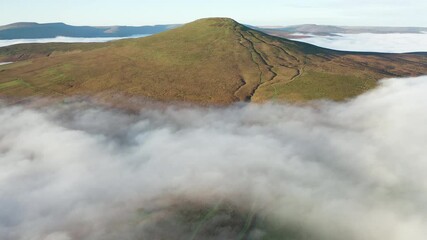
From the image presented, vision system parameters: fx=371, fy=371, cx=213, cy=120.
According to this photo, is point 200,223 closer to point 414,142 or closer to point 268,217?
point 268,217

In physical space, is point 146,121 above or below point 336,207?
above

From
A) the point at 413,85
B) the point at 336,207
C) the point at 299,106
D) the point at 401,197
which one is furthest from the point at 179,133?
the point at 413,85

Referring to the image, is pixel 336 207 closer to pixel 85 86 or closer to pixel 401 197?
pixel 401 197

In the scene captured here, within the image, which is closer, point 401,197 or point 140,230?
point 140,230

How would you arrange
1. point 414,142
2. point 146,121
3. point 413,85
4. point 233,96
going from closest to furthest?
1. point 414,142
2. point 146,121
3. point 233,96
4. point 413,85

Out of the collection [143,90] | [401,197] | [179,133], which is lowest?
[401,197]

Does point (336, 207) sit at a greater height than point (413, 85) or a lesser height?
lesser

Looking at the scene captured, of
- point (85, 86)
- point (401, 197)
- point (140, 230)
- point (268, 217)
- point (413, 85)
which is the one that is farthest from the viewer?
point (413, 85)


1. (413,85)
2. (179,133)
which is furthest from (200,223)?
(413,85)

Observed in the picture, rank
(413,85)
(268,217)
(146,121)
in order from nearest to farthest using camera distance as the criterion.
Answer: (268,217) → (146,121) → (413,85)
